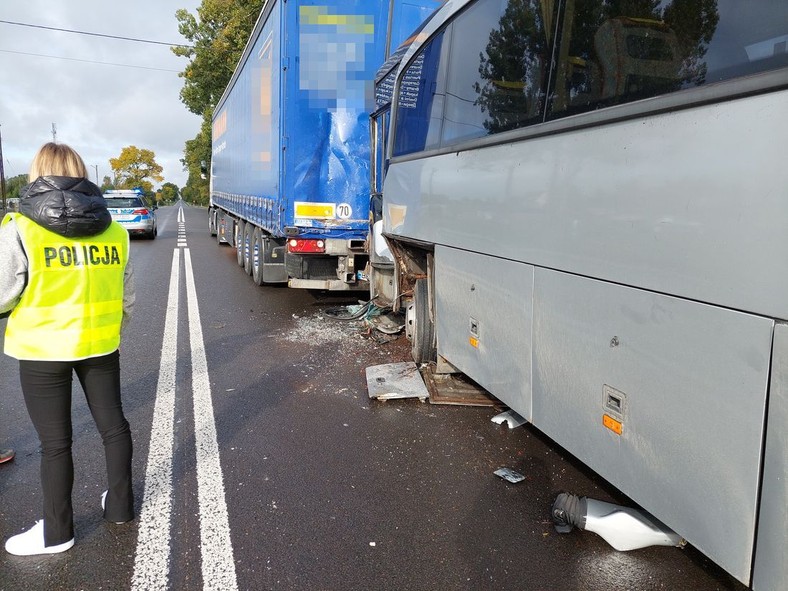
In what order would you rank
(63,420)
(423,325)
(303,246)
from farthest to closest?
(303,246) < (423,325) < (63,420)

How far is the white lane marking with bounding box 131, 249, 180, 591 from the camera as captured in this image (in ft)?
9.00

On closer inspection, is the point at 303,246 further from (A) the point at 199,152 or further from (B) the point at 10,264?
(A) the point at 199,152

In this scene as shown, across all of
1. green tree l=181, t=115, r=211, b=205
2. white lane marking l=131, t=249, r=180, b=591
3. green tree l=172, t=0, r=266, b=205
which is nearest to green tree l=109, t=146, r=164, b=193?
green tree l=181, t=115, r=211, b=205

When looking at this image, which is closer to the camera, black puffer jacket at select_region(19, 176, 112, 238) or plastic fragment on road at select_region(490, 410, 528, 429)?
black puffer jacket at select_region(19, 176, 112, 238)

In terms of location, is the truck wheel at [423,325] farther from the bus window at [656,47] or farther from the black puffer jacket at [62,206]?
the black puffer jacket at [62,206]

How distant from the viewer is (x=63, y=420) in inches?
111

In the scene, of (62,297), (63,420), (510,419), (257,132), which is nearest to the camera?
(62,297)

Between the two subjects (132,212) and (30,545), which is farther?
(132,212)

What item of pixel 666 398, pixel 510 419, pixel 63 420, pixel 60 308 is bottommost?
pixel 510 419

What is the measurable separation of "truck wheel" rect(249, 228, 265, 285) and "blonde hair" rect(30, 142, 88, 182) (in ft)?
23.8

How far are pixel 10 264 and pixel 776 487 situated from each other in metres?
2.99

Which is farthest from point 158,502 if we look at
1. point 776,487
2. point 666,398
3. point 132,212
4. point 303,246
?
point 132,212

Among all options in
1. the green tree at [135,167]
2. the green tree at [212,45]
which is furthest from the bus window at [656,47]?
the green tree at [135,167]

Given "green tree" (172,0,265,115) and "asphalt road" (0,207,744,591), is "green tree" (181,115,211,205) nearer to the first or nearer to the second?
"green tree" (172,0,265,115)
